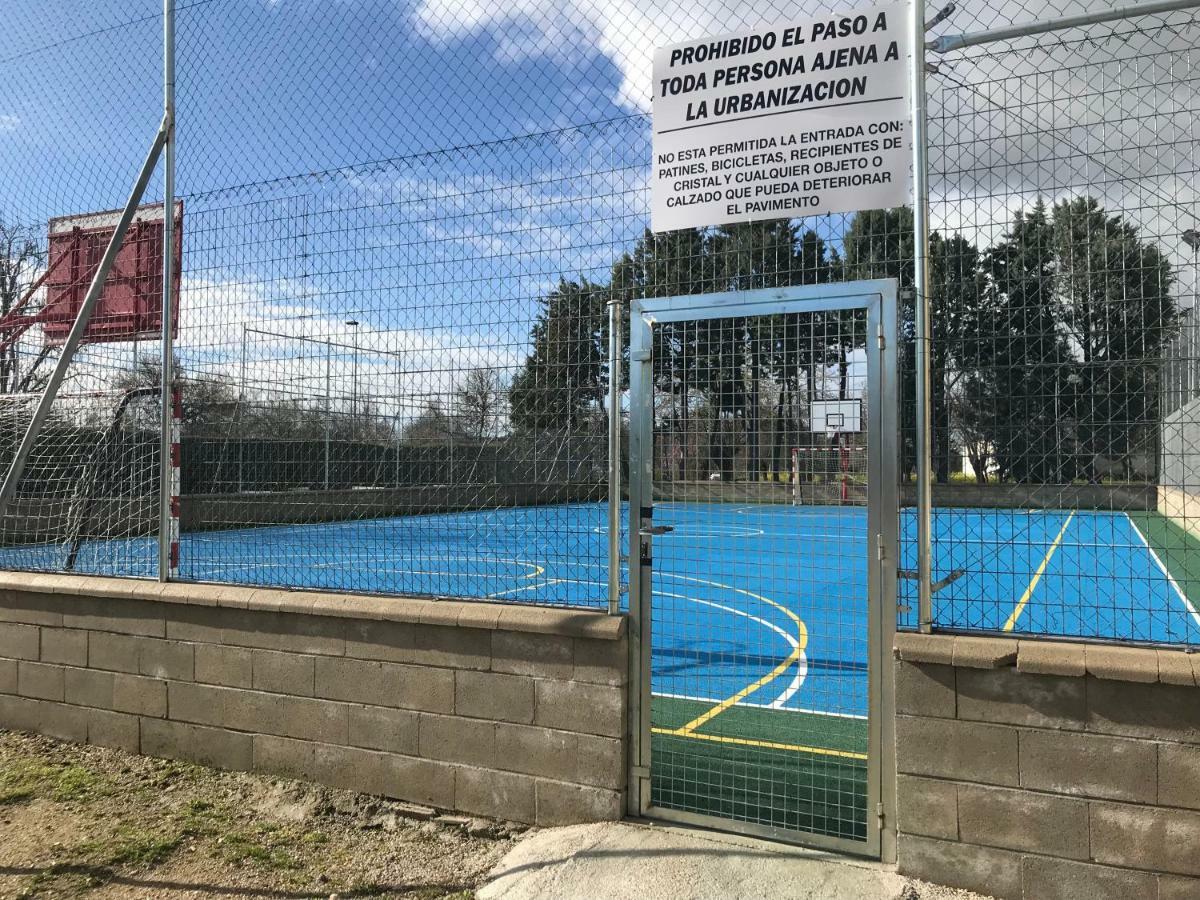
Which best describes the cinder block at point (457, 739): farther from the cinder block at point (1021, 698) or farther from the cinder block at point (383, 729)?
the cinder block at point (1021, 698)

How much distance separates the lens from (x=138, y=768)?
5547 mm

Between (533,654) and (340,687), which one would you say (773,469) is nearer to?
(533,654)

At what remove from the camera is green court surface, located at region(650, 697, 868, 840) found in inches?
179

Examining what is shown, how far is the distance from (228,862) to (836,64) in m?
4.79

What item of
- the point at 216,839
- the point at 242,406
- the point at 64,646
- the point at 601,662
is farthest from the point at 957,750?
the point at 64,646

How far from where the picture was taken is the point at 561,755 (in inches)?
177

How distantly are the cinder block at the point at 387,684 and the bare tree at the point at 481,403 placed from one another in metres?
1.32

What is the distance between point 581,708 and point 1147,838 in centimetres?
245

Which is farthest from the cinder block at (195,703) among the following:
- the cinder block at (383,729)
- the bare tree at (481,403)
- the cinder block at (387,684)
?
the bare tree at (481,403)

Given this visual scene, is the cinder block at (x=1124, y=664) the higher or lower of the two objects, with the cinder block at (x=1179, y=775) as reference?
higher

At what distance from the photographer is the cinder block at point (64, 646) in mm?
5996

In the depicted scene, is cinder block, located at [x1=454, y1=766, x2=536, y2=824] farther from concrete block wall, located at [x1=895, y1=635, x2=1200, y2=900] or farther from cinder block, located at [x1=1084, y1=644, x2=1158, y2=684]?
cinder block, located at [x1=1084, y1=644, x2=1158, y2=684]

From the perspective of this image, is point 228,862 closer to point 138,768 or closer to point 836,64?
point 138,768

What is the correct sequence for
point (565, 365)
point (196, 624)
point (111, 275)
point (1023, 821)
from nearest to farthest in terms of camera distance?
1. point (1023, 821)
2. point (565, 365)
3. point (196, 624)
4. point (111, 275)
